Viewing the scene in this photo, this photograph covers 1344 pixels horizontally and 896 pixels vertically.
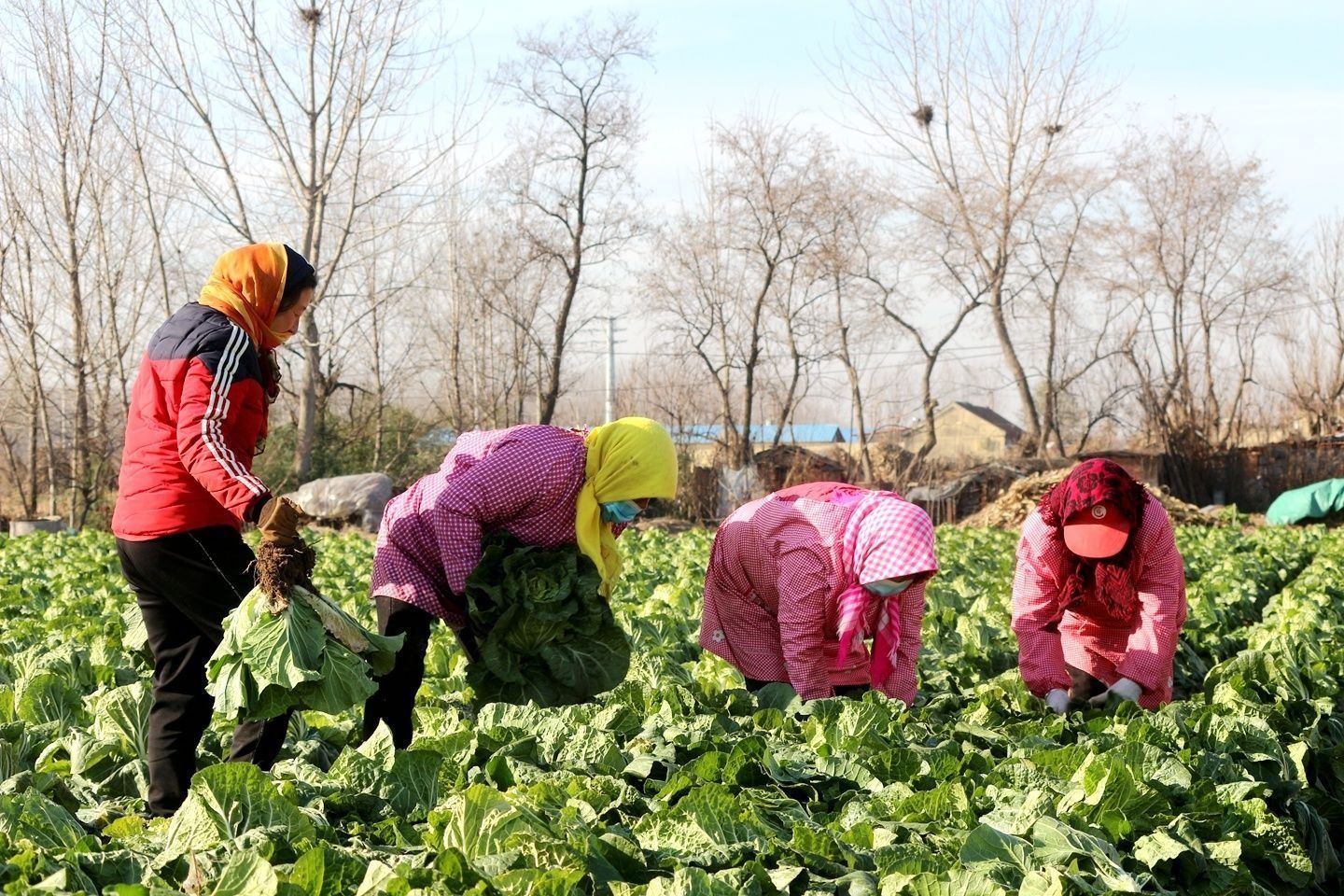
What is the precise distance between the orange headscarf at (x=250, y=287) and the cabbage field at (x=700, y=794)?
41.3 inches

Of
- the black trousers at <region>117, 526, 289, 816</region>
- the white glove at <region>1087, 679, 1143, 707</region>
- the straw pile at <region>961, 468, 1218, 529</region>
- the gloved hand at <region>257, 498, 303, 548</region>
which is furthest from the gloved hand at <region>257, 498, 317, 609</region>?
the straw pile at <region>961, 468, 1218, 529</region>

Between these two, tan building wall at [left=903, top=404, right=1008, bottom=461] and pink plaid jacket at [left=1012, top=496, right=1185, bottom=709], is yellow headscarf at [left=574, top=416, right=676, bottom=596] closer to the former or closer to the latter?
pink plaid jacket at [left=1012, top=496, right=1185, bottom=709]

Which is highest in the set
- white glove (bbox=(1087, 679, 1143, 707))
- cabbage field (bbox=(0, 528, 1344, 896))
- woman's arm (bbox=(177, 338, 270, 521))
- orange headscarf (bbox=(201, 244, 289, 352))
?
orange headscarf (bbox=(201, 244, 289, 352))

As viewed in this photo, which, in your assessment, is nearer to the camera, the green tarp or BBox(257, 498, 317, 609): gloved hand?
BBox(257, 498, 317, 609): gloved hand

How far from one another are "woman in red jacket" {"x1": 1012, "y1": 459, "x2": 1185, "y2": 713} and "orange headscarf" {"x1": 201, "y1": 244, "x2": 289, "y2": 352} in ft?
10.5

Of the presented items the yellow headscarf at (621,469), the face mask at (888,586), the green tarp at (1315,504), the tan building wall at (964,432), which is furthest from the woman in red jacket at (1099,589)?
the tan building wall at (964,432)

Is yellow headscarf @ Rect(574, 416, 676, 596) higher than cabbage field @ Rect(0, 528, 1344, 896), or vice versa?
yellow headscarf @ Rect(574, 416, 676, 596)

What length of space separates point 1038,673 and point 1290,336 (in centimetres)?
3237

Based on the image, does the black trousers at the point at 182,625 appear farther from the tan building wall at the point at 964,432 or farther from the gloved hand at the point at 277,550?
the tan building wall at the point at 964,432

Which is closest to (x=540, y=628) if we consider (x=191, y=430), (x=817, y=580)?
(x=817, y=580)

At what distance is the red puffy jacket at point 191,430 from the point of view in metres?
3.08

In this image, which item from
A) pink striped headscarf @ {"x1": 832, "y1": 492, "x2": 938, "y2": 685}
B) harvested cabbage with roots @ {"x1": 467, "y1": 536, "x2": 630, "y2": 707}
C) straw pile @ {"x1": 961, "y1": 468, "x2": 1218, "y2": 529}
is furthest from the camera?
straw pile @ {"x1": 961, "y1": 468, "x2": 1218, "y2": 529}

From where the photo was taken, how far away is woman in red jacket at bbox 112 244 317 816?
3.16 meters

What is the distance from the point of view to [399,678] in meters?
3.92
